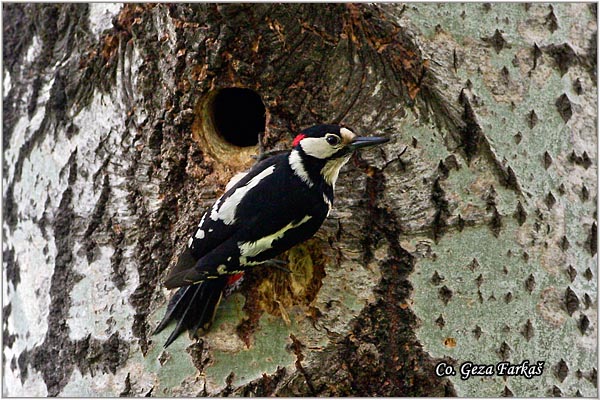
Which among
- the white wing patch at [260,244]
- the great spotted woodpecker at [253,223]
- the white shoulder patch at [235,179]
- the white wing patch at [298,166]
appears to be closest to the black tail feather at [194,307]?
the great spotted woodpecker at [253,223]

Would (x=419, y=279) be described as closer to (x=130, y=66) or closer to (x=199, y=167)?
(x=199, y=167)

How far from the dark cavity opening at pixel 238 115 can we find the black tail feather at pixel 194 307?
59 cm

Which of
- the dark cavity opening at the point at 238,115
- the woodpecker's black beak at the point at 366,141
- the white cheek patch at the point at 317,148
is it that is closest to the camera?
the woodpecker's black beak at the point at 366,141

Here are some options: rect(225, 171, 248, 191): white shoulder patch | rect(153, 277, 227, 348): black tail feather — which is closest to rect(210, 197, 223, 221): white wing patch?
rect(225, 171, 248, 191): white shoulder patch

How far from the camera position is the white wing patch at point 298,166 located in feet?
8.36

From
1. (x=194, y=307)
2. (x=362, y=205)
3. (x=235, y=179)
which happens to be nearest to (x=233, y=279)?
(x=194, y=307)

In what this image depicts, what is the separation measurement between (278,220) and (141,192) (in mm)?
486

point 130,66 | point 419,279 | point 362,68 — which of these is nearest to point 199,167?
point 130,66

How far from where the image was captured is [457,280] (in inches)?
92.4

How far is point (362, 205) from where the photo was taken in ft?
7.97

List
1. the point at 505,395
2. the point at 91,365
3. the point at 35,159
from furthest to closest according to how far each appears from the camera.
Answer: the point at 35,159 < the point at 91,365 < the point at 505,395

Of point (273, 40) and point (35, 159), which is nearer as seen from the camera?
point (273, 40)

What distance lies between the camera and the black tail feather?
2389 mm

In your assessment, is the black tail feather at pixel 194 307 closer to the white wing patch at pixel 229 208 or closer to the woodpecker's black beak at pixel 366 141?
the white wing patch at pixel 229 208
